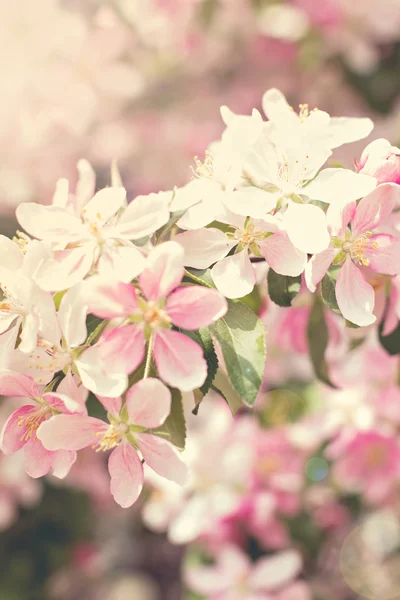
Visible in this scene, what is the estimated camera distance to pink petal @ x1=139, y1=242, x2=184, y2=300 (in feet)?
1.35

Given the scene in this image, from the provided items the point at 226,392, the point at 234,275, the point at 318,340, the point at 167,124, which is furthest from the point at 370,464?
the point at 167,124

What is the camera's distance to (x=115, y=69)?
1.33 metres

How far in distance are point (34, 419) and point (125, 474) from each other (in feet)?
0.26

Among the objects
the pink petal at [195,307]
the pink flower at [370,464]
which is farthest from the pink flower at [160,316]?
the pink flower at [370,464]

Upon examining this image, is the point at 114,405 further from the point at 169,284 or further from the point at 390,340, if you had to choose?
the point at 390,340

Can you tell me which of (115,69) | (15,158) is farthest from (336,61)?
(15,158)

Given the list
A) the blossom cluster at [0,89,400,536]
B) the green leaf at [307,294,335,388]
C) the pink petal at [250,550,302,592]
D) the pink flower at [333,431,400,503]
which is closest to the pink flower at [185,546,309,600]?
the pink petal at [250,550,302,592]

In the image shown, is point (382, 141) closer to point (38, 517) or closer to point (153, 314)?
point (153, 314)

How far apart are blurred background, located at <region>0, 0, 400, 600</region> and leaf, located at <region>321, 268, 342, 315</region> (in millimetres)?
552

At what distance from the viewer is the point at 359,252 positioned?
497mm

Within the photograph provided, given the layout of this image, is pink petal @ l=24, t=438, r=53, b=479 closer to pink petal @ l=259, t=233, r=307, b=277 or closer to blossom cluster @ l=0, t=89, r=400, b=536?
blossom cluster @ l=0, t=89, r=400, b=536

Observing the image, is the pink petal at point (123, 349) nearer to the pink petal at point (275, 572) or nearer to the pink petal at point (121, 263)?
the pink petal at point (121, 263)

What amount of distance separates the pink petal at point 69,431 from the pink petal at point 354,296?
20cm

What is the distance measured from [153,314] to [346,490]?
2.65ft
